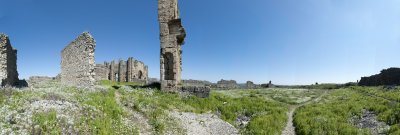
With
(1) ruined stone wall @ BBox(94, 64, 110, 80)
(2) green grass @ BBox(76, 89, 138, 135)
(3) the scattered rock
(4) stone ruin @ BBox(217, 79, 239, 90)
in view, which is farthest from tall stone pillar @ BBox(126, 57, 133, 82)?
(2) green grass @ BBox(76, 89, 138, 135)

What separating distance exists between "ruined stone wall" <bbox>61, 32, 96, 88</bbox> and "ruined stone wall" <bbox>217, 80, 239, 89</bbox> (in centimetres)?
3343

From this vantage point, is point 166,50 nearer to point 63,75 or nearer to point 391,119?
point 63,75

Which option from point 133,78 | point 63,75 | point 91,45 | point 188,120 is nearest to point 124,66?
point 133,78

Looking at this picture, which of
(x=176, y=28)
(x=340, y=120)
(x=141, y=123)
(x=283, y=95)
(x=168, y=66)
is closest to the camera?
(x=141, y=123)

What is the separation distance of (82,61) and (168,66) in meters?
7.12

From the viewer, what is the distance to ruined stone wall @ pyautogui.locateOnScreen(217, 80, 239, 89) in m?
57.2

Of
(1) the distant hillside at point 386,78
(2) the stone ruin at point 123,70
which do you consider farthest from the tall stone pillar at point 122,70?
(1) the distant hillside at point 386,78

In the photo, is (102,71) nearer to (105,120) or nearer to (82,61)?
Result: (82,61)

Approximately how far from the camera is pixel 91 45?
958 inches

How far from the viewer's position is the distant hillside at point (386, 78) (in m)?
48.5

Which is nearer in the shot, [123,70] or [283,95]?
[283,95]

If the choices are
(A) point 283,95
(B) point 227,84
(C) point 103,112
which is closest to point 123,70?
(B) point 227,84

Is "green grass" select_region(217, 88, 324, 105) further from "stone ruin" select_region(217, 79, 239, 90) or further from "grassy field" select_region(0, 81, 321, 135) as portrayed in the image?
"stone ruin" select_region(217, 79, 239, 90)

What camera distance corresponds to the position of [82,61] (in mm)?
24781
